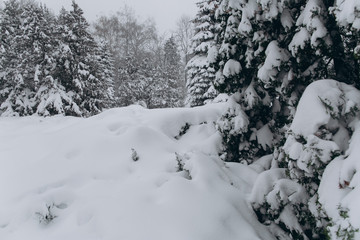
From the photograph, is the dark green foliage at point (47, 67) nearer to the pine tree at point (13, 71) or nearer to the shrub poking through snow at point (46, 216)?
the pine tree at point (13, 71)

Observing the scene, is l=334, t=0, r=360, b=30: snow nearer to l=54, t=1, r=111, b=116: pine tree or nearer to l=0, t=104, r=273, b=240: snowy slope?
l=0, t=104, r=273, b=240: snowy slope

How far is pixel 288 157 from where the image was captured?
3561mm

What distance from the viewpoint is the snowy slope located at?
11.2 feet

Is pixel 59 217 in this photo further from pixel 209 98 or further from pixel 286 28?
pixel 209 98

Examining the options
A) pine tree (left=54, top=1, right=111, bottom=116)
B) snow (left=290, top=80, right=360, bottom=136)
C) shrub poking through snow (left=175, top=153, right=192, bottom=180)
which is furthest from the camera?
pine tree (left=54, top=1, right=111, bottom=116)

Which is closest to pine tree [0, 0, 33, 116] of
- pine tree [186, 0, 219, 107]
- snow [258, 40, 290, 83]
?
pine tree [186, 0, 219, 107]

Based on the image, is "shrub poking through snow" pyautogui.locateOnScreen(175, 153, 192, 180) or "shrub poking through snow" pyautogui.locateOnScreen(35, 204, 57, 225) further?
"shrub poking through snow" pyautogui.locateOnScreen(175, 153, 192, 180)

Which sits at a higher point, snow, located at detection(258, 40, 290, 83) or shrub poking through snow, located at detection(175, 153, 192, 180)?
snow, located at detection(258, 40, 290, 83)

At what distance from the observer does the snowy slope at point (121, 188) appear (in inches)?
135

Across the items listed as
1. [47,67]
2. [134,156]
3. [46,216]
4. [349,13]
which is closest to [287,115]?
[349,13]

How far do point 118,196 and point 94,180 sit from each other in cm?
74

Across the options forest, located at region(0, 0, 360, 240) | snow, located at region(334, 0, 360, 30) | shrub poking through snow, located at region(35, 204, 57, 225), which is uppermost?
snow, located at region(334, 0, 360, 30)

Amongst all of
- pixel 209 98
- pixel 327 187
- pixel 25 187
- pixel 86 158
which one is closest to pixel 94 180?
pixel 86 158

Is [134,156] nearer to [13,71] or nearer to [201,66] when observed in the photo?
[201,66]
